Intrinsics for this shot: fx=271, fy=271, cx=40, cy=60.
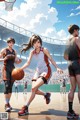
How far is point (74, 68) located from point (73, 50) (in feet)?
0.88

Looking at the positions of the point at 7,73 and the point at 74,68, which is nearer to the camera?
the point at 74,68

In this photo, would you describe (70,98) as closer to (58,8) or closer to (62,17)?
(62,17)

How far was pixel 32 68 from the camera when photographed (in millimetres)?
40969

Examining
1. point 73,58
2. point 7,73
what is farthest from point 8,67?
point 73,58

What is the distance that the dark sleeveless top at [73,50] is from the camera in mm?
3994

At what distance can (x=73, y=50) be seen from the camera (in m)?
4.02

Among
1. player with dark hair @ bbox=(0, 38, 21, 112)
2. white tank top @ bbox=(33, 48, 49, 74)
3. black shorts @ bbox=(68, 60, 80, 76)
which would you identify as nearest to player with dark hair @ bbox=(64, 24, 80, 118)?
black shorts @ bbox=(68, 60, 80, 76)

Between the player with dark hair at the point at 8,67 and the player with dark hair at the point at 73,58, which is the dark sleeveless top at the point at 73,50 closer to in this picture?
the player with dark hair at the point at 73,58

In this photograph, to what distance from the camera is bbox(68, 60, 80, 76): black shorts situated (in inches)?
156

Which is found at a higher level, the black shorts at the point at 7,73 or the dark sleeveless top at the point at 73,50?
the dark sleeveless top at the point at 73,50

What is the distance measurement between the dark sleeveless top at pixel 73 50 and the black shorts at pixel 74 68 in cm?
6

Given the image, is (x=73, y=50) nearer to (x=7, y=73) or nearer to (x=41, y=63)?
(x=41, y=63)

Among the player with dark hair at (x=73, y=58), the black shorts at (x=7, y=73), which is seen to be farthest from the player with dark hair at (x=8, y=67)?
the player with dark hair at (x=73, y=58)

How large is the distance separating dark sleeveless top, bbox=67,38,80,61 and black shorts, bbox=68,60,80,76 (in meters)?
0.06
